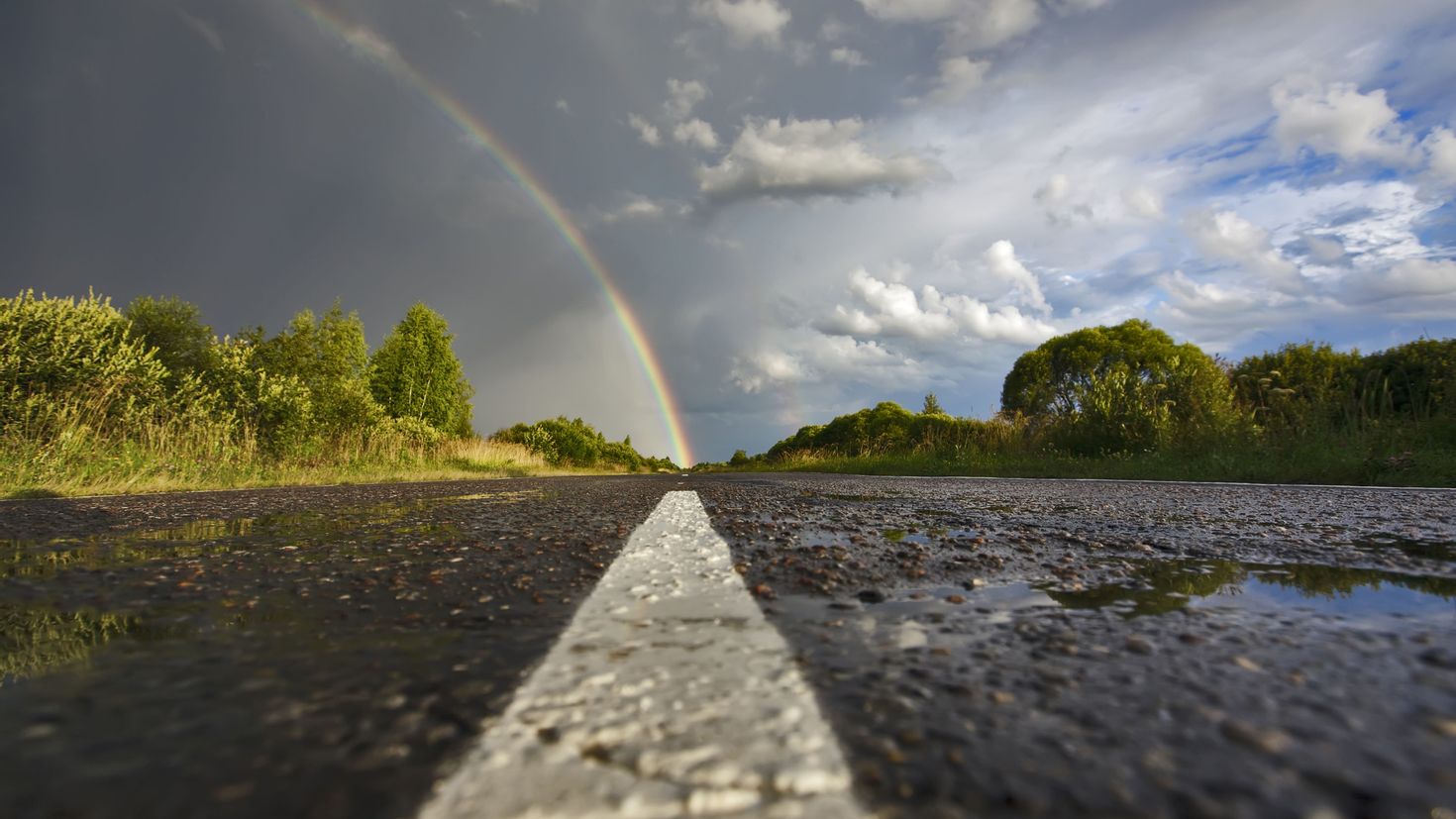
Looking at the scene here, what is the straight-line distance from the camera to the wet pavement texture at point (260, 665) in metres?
0.90

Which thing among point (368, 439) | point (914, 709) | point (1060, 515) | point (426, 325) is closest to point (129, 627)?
point (914, 709)

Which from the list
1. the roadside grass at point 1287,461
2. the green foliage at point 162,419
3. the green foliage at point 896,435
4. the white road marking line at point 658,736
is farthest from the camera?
the green foliage at point 896,435

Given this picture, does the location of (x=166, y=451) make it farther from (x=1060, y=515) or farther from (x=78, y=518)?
(x=1060, y=515)

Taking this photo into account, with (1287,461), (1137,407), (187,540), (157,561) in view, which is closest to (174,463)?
(187,540)

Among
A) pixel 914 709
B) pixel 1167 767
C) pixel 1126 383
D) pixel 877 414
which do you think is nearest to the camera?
pixel 1167 767

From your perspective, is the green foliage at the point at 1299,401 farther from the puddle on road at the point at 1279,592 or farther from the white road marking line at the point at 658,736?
the white road marking line at the point at 658,736

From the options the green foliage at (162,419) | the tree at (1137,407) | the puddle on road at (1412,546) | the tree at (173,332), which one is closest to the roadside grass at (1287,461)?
the tree at (1137,407)

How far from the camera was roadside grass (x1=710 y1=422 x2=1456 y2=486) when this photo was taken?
8117mm

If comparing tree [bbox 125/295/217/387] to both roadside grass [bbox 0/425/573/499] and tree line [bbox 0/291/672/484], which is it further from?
roadside grass [bbox 0/425/573/499]

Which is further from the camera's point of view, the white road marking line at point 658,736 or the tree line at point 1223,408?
the tree line at point 1223,408

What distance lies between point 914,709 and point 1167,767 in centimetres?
37

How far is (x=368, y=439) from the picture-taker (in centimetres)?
1816

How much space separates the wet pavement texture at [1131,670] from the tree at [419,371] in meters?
39.5

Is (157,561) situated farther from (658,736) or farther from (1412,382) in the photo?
(1412,382)
